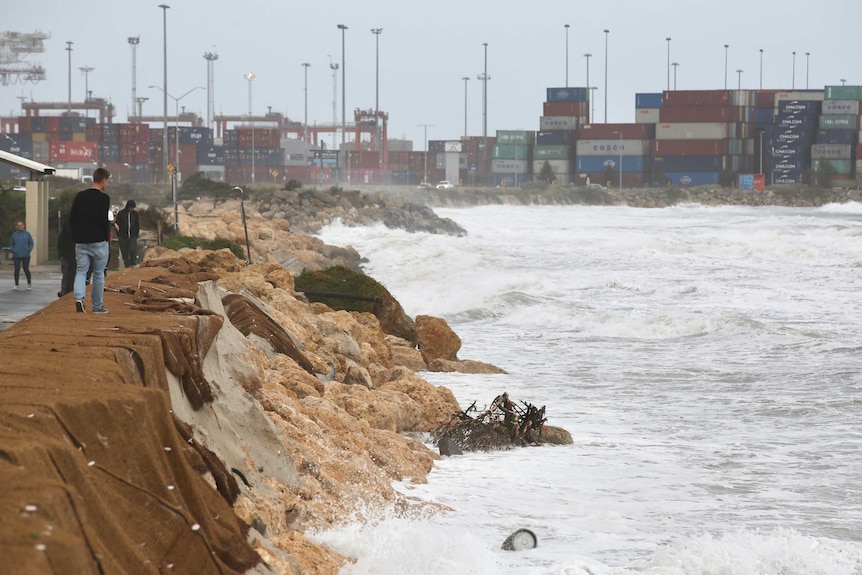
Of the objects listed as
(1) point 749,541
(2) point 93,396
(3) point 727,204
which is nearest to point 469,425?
(1) point 749,541

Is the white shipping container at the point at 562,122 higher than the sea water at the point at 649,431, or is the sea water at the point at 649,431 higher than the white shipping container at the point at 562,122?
the white shipping container at the point at 562,122

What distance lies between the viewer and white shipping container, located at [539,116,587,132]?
145 metres

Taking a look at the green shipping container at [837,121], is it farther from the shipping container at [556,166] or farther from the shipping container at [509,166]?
the shipping container at [509,166]

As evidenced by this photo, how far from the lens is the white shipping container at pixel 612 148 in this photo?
141 meters

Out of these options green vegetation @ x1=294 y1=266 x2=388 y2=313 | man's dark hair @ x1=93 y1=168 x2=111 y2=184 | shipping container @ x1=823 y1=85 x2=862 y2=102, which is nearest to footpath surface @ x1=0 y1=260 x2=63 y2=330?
man's dark hair @ x1=93 y1=168 x2=111 y2=184

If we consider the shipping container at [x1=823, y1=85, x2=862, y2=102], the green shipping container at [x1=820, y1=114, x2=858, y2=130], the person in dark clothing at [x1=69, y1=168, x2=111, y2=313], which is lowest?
the person in dark clothing at [x1=69, y1=168, x2=111, y2=313]

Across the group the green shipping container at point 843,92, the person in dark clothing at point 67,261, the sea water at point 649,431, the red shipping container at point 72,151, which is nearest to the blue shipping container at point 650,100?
the green shipping container at point 843,92

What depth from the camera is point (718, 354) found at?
19.5 metres

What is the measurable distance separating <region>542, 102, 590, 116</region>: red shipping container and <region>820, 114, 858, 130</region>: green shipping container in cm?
2691

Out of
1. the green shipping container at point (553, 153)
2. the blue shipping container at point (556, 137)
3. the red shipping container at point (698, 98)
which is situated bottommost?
the green shipping container at point (553, 153)

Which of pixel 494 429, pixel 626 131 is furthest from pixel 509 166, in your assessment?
pixel 494 429

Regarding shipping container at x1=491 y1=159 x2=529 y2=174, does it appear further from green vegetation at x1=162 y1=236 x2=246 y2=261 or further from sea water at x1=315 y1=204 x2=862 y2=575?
green vegetation at x1=162 y1=236 x2=246 y2=261

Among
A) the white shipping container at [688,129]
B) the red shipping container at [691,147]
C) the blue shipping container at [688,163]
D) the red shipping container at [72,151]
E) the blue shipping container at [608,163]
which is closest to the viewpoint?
the red shipping container at [72,151]

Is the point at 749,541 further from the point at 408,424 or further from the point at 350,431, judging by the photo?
the point at 408,424
